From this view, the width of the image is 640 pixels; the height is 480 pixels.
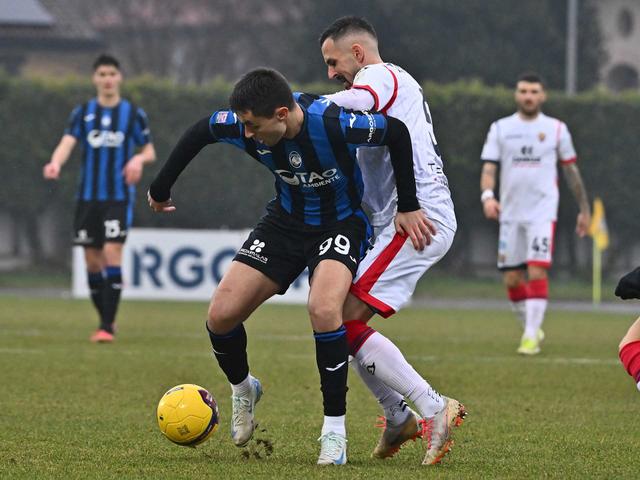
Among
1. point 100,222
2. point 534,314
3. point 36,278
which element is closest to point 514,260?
point 534,314

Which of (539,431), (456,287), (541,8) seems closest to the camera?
(539,431)

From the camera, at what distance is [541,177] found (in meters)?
12.6

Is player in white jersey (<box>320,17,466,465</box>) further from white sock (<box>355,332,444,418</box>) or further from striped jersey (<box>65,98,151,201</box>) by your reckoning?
striped jersey (<box>65,98,151,201</box>)

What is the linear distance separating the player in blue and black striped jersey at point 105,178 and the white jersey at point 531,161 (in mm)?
3207

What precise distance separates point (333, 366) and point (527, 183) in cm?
676

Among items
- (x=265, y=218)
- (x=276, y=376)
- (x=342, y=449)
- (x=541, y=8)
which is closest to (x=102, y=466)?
(x=342, y=449)

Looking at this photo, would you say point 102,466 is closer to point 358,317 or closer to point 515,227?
point 358,317

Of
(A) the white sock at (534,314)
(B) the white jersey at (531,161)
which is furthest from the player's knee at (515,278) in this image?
(B) the white jersey at (531,161)

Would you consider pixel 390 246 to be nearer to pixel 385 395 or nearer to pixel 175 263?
pixel 385 395

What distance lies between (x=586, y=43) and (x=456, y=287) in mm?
11676

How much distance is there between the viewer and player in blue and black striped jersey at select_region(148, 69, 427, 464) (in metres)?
6.08

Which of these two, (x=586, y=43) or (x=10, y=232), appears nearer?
(x=10, y=232)

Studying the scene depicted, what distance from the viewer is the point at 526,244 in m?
12.6

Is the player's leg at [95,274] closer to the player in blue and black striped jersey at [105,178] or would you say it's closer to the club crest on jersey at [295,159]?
the player in blue and black striped jersey at [105,178]
